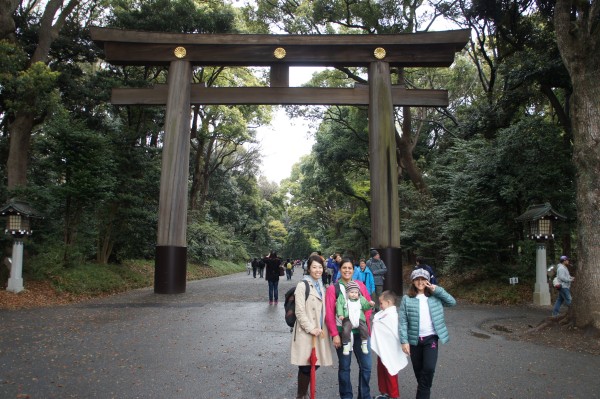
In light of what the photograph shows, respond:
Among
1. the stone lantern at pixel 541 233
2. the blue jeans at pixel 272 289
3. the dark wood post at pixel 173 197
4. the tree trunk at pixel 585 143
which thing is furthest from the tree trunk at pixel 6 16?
the stone lantern at pixel 541 233

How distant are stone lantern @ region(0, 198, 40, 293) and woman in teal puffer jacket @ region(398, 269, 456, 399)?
1165cm

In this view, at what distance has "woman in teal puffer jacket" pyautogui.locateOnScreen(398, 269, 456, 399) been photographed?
406 cm

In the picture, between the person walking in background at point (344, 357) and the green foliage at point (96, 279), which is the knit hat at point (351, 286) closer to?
the person walking in background at point (344, 357)

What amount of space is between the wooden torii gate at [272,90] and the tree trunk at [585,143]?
209 inches

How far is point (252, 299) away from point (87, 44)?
491 inches

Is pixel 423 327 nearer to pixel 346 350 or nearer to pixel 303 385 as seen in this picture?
pixel 346 350

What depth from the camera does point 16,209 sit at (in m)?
12.0

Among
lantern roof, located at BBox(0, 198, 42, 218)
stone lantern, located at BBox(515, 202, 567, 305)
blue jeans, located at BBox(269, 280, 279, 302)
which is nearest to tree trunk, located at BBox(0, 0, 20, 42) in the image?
lantern roof, located at BBox(0, 198, 42, 218)

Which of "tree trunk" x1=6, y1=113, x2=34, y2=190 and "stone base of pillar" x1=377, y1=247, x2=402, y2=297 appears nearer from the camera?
"stone base of pillar" x1=377, y1=247, x2=402, y2=297

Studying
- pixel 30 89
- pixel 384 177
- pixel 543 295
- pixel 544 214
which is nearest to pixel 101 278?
pixel 30 89

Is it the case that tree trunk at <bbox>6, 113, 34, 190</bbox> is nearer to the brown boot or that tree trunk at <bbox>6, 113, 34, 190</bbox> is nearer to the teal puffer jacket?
the brown boot

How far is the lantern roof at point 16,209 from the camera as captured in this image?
12.0 meters

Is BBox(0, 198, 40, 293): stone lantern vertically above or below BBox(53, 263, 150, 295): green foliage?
above

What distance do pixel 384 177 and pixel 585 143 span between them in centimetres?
571
